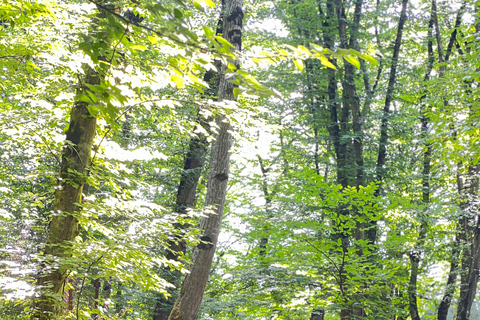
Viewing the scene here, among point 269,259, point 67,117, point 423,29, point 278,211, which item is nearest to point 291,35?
point 423,29

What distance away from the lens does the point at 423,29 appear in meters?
10.8

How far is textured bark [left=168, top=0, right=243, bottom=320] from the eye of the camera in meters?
4.39

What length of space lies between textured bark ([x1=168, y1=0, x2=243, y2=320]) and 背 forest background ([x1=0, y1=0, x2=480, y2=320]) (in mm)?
19

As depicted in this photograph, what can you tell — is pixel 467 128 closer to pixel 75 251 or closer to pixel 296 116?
pixel 75 251

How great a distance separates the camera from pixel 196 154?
29.7 ft

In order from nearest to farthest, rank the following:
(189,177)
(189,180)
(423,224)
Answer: (423,224) < (189,177) < (189,180)

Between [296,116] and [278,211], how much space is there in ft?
18.8

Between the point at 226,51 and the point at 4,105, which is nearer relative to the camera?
the point at 226,51

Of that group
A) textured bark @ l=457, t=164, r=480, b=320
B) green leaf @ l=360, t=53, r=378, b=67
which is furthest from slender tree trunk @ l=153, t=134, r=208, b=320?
green leaf @ l=360, t=53, r=378, b=67

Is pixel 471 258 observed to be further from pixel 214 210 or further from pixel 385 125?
pixel 214 210

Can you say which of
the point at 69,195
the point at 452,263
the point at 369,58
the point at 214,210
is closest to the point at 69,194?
the point at 69,195

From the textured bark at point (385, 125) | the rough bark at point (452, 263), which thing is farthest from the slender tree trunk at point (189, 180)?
the rough bark at point (452, 263)

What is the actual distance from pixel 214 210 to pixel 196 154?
4.38 m

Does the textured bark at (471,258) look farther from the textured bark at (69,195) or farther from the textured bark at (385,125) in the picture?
the textured bark at (69,195)
